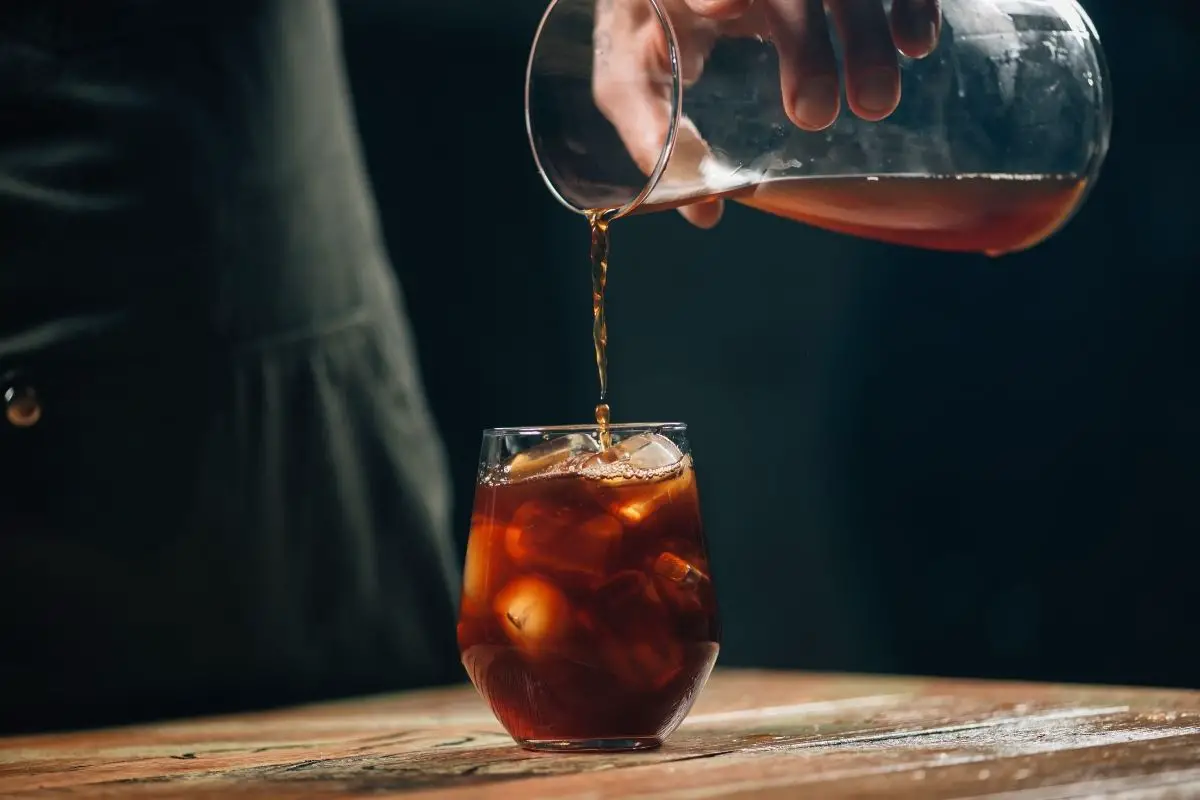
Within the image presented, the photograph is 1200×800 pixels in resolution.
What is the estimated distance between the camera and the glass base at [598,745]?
1.25 m

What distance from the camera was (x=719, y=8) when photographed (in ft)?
4.57

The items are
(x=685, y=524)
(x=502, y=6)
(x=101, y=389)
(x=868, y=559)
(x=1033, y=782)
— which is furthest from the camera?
(x=868, y=559)

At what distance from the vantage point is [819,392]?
3676 mm

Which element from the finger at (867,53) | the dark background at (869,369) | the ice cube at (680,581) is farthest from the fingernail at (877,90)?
the dark background at (869,369)

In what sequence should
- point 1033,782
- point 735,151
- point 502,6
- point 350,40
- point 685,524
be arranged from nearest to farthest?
point 1033,782 → point 685,524 → point 735,151 → point 350,40 → point 502,6

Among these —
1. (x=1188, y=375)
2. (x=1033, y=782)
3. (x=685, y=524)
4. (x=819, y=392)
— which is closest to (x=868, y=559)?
(x=819, y=392)

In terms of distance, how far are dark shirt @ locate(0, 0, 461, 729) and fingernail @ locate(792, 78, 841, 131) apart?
77 cm

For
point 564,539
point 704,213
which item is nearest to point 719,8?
point 704,213

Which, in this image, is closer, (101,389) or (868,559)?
(101,389)

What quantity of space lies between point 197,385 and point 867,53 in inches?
34.1

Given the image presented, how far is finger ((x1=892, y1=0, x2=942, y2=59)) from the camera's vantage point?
1.41 metres

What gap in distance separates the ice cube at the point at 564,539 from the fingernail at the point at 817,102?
0.39m

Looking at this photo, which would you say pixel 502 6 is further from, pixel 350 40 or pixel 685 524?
pixel 685 524

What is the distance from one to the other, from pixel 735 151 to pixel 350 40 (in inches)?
64.7
